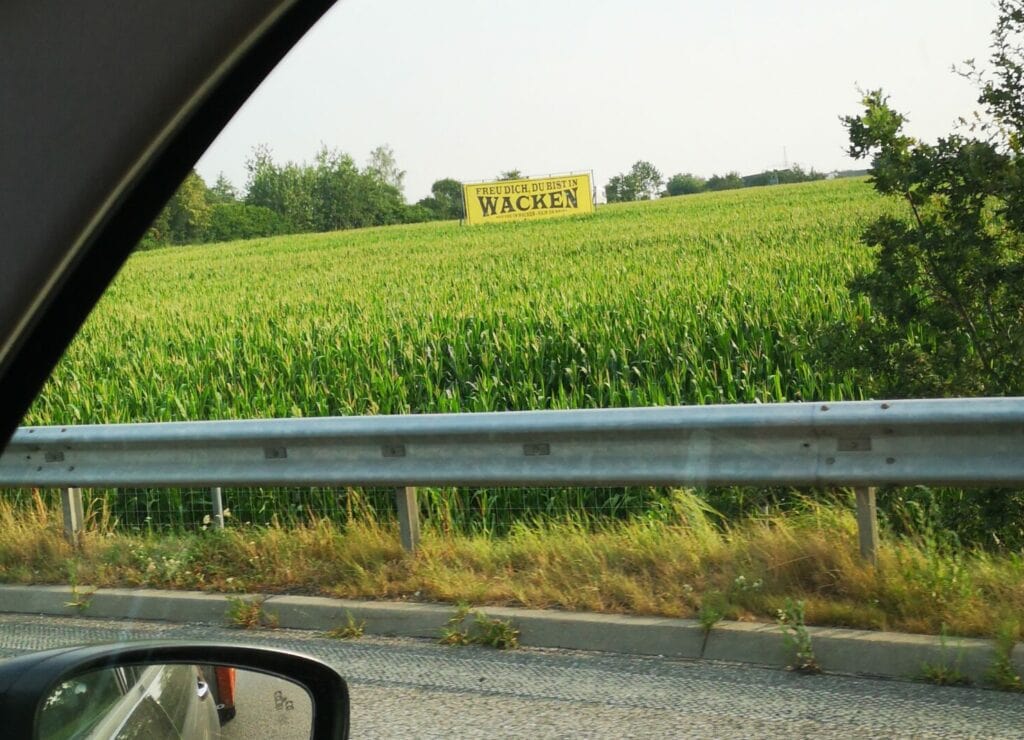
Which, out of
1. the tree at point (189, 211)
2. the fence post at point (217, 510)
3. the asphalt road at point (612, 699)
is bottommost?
the asphalt road at point (612, 699)

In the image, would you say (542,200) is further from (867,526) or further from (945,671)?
(945,671)

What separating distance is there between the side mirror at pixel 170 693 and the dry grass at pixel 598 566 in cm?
251

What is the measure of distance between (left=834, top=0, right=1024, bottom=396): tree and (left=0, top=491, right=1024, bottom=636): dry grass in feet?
2.28

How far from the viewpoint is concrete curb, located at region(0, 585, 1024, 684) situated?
3.19 m

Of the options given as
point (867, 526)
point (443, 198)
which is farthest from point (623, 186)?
point (443, 198)

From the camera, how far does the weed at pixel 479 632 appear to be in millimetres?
3654

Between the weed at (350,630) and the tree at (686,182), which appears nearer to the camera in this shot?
the tree at (686,182)

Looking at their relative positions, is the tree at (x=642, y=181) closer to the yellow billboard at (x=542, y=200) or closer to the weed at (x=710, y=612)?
the weed at (x=710, y=612)

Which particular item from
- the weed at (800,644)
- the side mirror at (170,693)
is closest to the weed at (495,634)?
the weed at (800,644)

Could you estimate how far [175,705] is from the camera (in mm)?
1133

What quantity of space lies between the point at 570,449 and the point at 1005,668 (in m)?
1.63

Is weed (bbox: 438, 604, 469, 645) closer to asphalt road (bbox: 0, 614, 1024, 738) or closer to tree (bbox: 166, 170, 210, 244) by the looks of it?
asphalt road (bbox: 0, 614, 1024, 738)

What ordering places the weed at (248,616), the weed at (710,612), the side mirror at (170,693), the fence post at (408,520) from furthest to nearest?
the fence post at (408,520), the weed at (248,616), the weed at (710,612), the side mirror at (170,693)

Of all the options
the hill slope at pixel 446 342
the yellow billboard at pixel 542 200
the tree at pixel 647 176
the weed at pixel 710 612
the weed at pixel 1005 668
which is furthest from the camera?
the yellow billboard at pixel 542 200
